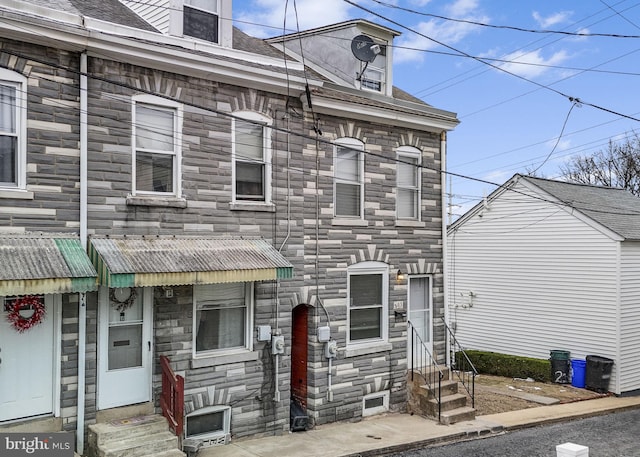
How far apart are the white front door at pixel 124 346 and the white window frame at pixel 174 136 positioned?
164 centimetres

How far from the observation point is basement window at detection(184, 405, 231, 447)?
32.3 ft

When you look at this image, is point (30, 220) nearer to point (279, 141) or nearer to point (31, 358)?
point (31, 358)

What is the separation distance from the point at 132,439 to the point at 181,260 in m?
2.71

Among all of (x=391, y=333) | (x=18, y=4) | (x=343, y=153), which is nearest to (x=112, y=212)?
(x=18, y=4)

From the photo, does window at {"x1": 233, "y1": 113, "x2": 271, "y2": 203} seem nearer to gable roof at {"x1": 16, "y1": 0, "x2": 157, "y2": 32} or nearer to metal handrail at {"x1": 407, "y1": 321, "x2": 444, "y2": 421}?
gable roof at {"x1": 16, "y1": 0, "x2": 157, "y2": 32}

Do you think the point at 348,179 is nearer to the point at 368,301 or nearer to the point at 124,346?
the point at 368,301

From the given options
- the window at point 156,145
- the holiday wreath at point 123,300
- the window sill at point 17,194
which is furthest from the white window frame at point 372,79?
the window sill at point 17,194

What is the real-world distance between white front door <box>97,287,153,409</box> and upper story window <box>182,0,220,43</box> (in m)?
4.62

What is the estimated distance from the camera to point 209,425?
1010 centimetres

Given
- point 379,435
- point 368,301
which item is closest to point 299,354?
point 368,301

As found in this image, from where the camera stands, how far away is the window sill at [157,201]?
919 centimetres

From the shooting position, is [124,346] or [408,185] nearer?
[124,346]

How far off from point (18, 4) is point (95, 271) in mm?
3942

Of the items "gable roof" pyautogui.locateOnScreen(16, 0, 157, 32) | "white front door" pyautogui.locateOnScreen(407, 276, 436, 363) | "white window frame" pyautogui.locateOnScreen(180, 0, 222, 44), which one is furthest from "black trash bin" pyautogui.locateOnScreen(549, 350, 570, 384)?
"gable roof" pyautogui.locateOnScreen(16, 0, 157, 32)
